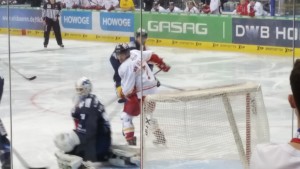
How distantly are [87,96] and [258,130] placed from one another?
1.00 m

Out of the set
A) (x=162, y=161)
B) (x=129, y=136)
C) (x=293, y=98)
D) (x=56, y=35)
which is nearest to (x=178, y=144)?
(x=162, y=161)

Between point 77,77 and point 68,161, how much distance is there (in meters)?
2.92

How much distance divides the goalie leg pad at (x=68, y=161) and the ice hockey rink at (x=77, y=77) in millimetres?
74

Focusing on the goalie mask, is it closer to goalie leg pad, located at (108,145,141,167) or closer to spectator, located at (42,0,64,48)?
goalie leg pad, located at (108,145,141,167)

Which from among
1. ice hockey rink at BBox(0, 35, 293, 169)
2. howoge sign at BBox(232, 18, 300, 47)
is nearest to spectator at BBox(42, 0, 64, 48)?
ice hockey rink at BBox(0, 35, 293, 169)

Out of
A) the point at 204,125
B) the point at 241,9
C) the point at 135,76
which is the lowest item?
the point at 204,125

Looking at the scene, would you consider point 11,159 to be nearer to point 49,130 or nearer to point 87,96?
point 87,96

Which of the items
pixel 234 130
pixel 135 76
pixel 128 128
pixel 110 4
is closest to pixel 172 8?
pixel 110 4

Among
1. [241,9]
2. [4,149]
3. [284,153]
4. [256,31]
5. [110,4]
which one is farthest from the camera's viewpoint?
[241,9]

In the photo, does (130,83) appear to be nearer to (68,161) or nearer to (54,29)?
(68,161)

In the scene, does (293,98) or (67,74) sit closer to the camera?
(293,98)

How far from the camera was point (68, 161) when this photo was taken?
3201 millimetres

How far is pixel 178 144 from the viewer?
2619mm

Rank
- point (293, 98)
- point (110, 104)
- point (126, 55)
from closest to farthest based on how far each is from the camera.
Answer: point (293, 98)
point (126, 55)
point (110, 104)
